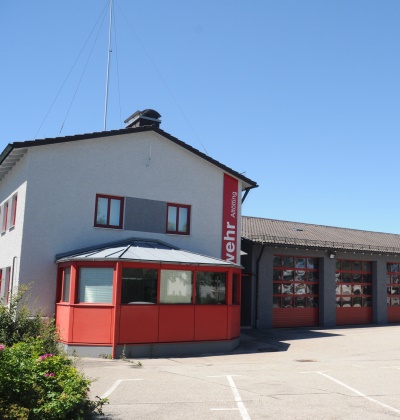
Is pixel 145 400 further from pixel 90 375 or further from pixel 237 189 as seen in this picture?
A: pixel 237 189

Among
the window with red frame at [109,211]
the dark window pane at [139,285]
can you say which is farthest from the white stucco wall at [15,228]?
the dark window pane at [139,285]

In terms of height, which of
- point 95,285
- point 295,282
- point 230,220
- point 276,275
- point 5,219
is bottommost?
point 95,285

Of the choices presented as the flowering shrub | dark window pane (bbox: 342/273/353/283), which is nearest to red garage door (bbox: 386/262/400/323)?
dark window pane (bbox: 342/273/353/283)

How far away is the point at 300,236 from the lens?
87.1ft

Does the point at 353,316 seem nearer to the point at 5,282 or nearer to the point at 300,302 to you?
the point at 300,302

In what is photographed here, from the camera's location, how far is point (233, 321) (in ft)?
55.6

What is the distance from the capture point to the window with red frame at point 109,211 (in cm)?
1769

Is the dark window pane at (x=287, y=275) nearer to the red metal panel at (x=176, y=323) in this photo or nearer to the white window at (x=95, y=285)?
the red metal panel at (x=176, y=323)

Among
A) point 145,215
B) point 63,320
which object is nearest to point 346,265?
point 145,215

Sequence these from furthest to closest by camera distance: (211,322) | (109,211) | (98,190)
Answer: (109,211)
(98,190)
(211,322)

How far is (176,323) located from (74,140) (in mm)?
Result: 6924

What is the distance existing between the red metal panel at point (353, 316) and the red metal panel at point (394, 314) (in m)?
1.34

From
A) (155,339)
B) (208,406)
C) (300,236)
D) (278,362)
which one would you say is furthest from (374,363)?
(300,236)

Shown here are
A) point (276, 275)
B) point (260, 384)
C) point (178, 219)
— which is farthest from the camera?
point (276, 275)
